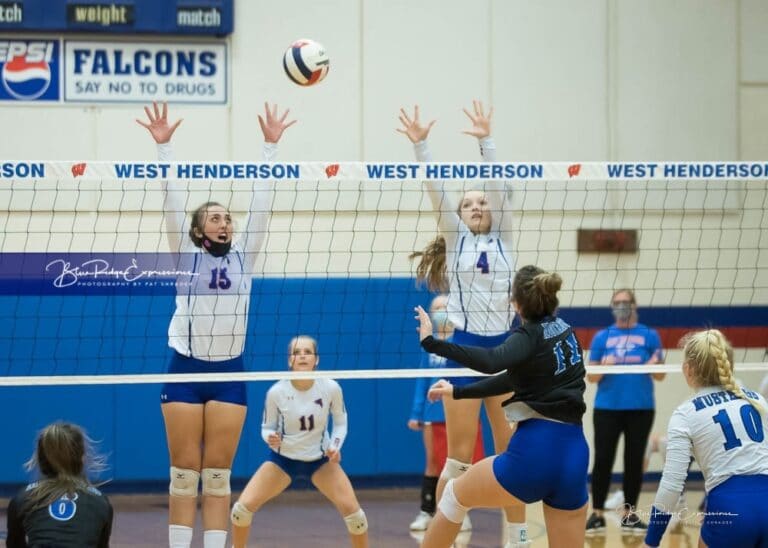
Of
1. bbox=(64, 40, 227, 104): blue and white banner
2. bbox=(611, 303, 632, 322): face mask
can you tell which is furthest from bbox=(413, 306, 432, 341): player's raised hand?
bbox=(64, 40, 227, 104): blue and white banner

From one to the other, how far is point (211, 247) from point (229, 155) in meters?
3.89

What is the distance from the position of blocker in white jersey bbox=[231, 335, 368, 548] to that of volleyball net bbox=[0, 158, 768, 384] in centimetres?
147

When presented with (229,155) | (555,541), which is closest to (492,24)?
(229,155)

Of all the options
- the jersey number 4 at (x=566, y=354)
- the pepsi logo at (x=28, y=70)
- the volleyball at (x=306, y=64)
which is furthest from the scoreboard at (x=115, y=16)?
the jersey number 4 at (x=566, y=354)

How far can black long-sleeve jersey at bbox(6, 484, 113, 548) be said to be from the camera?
14.1 ft

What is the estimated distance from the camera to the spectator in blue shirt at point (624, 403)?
8344 millimetres

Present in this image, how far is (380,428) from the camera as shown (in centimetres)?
991

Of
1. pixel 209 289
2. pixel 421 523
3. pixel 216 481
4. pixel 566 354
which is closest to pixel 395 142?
pixel 421 523

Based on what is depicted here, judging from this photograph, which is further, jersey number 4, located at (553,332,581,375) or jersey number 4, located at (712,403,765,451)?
jersey number 4, located at (553,332,581,375)

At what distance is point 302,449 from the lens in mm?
6766

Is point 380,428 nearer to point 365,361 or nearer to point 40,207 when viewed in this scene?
point 365,361

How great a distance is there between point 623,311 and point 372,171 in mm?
2898

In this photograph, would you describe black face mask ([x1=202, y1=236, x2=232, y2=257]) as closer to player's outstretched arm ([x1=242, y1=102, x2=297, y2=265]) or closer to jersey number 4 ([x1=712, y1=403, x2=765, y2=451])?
player's outstretched arm ([x1=242, y1=102, x2=297, y2=265])

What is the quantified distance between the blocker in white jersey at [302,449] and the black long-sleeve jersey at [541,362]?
1821mm
